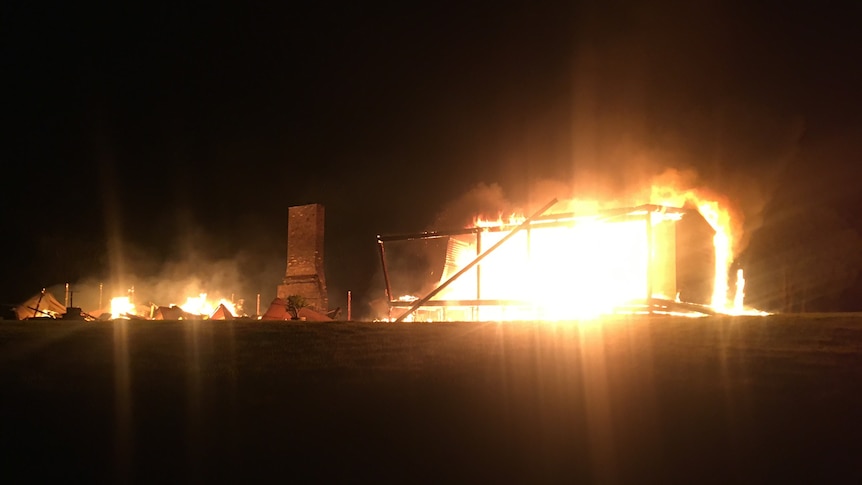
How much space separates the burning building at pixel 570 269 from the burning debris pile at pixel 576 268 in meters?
0.02

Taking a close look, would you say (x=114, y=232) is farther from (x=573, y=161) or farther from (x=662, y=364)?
(x=662, y=364)

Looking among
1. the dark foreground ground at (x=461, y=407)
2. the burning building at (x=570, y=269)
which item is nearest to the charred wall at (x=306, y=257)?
the burning building at (x=570, y=269)

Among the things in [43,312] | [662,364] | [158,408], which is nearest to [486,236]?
[662,364]

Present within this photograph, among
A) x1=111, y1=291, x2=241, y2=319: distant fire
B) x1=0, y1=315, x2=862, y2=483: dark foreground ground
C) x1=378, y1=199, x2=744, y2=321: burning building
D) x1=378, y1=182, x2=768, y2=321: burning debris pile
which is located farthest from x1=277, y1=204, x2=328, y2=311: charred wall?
x1=0, y1=315, x2=862, y2=483: dark foreground ground

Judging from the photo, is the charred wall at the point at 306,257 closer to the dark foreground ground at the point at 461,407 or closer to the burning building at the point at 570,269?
the burning building at the point at 570,269

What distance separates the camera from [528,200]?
59.7 ft

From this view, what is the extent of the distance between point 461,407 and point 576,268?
18.3 ft

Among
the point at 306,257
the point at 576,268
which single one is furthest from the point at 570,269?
the point at 306,257

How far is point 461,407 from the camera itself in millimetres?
5590

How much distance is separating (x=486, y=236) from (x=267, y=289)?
1416cm

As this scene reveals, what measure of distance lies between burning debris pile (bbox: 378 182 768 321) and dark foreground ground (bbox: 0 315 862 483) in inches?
126

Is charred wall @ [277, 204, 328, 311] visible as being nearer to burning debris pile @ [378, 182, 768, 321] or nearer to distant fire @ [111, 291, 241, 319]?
distant fire @ [111, 291, 241, 319]

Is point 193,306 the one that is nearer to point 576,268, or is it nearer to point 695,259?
point 576,268

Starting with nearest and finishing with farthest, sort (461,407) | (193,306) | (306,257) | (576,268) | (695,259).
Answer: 1. (461,407)
2. (576,268)
3. (695,259)
4. (306,257)
5. (193,306)
